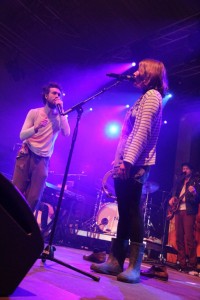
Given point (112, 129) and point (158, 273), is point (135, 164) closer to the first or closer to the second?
point (158, 273)

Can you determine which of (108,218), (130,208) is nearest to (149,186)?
(108,218)

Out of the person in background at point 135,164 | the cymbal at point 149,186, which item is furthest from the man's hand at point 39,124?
the cymbal at point 149,186

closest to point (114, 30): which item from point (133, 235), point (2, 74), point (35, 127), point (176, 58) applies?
point (176, 58)

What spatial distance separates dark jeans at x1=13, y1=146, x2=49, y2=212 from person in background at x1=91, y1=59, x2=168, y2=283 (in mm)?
1069

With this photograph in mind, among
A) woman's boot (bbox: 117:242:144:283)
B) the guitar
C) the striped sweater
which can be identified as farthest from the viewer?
the guitar

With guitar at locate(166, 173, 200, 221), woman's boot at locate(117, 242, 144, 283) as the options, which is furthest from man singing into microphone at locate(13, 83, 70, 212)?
guitar at locate(166, 173, 200, 221)

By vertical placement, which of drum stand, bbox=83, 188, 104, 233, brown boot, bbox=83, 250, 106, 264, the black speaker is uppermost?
drum stand, bbox=83, 188, 104, 233

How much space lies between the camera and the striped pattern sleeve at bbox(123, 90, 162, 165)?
2.56 m

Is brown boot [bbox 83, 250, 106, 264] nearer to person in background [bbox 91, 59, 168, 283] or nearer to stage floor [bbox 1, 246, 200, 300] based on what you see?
person in background [bbox 91, 59, 168, 283]

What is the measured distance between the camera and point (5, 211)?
133cm

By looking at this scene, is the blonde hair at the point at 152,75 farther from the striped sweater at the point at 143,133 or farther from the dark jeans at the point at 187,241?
the dark jeans at the point at 187,241

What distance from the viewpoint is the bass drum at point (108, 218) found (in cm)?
780

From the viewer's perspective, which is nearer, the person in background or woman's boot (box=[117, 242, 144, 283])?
woman's boot (box=[117, 242, 144, 283])

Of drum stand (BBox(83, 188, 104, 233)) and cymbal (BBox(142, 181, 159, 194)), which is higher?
cymbal (BBox(142, 181, 159, 194))
